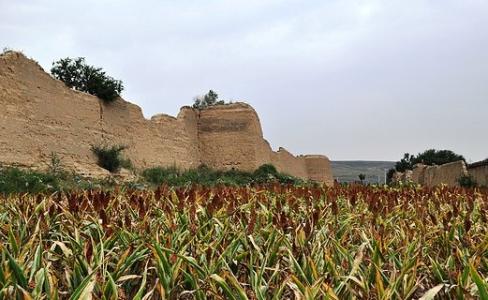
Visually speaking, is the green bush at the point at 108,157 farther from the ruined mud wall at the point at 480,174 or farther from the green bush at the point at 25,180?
the ruined mud wall at the point at 480,174

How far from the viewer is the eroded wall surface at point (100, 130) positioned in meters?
15.0

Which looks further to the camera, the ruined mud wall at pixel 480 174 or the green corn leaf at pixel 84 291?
the ruined mud wall at pixel 480 174

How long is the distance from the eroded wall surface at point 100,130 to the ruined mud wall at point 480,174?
31.9ft

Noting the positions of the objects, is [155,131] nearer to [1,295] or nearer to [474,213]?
[474,213]

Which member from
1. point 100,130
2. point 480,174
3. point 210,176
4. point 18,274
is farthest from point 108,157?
point 18,274

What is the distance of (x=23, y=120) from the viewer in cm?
1513

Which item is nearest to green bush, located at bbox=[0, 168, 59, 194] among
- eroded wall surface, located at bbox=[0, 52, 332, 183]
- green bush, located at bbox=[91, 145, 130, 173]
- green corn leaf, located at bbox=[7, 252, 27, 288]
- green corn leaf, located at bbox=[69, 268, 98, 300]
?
eroded wall surface, located at bbox=[0, 52, 332, 183]

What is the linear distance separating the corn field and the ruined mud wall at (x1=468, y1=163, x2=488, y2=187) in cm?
1624

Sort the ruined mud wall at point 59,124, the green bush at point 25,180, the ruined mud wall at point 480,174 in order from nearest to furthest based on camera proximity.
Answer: the green bush at point 25,180
the ruined mud wall at point 59,124
the ruined mud wall at point 480,174

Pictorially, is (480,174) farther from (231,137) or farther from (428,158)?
(428,158)

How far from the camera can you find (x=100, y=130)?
1850 cm

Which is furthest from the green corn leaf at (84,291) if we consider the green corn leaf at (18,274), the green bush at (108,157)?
the green bush at (108,157)

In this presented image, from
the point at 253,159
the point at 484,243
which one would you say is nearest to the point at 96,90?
the point at 253,159

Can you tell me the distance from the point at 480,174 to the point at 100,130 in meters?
13.6
